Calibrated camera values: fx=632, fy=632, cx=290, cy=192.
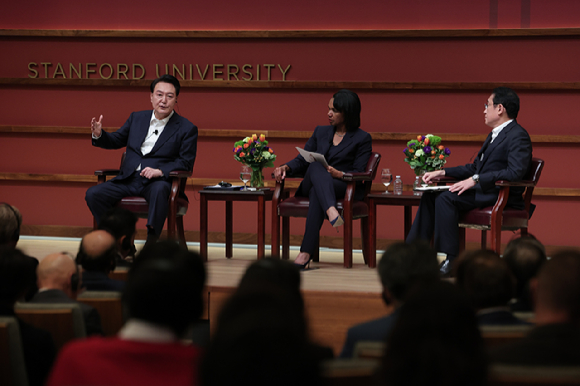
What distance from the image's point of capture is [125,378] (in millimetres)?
1100

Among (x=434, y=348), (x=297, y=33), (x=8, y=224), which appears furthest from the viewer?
(x=297, y=33)

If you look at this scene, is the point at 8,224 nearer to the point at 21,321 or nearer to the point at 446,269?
the point at 21,321

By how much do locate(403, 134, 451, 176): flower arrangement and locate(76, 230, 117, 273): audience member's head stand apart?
280 centimetres

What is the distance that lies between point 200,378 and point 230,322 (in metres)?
0.09

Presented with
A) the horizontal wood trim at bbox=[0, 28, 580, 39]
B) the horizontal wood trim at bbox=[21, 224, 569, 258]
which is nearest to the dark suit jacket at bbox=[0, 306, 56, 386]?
the horizontal wood trim at bbox=[21, 224, 569, 258]

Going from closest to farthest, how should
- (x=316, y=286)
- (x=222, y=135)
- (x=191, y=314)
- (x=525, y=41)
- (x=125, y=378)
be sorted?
(x=125, y=378) < (x=191, y=314) < (x=316, y=286) < (x=525, y=41) < (x=222, y=135)

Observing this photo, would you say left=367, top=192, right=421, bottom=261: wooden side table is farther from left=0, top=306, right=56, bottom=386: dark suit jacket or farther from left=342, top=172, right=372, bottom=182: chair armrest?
left=0, top=306, right=56, bottom=386: dark suit jacket

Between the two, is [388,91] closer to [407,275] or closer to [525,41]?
[525,41]

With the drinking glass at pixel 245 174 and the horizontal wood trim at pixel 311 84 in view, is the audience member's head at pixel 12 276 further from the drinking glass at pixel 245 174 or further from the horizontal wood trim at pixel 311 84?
the horizontal wood trim at pixel 311 84

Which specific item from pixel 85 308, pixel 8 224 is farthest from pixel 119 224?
pixel 85 308

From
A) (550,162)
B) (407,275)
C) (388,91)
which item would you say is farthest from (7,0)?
(407,275)

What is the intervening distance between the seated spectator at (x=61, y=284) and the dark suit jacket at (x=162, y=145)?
2.65 m

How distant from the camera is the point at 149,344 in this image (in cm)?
115

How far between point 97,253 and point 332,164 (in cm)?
264
